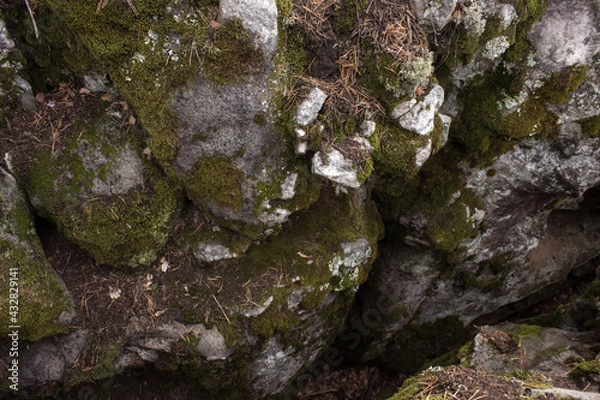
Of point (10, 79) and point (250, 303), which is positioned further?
point (250, 303)

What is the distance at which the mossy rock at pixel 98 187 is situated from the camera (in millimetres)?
3998

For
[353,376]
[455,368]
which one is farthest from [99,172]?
[353,376]

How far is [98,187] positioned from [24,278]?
106 centimetres

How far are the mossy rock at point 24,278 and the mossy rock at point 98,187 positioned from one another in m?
0.21

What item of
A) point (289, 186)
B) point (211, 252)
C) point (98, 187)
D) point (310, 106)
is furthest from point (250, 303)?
point (310, 106)

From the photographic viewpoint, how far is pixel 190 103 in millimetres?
3717

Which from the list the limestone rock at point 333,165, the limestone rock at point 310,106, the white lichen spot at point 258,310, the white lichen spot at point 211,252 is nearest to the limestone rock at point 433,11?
the limestone rock at point 310,106

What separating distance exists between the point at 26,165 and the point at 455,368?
450 cm

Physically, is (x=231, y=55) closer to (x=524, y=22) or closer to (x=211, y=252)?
(x=211, y=252)

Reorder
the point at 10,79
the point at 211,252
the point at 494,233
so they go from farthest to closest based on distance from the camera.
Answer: the point at 494,233 < the point at 211,252 < the point at 10,79

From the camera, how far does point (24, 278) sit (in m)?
3.74

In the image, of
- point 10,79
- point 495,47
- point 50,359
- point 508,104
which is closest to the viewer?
point 10,79

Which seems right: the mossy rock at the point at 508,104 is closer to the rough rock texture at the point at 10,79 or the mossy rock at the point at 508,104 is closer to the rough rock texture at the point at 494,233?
the rough rock texture at the point at 494,233

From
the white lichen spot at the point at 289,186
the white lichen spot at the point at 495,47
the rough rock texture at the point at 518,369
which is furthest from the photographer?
the white lichen spot at the point at 495,47
